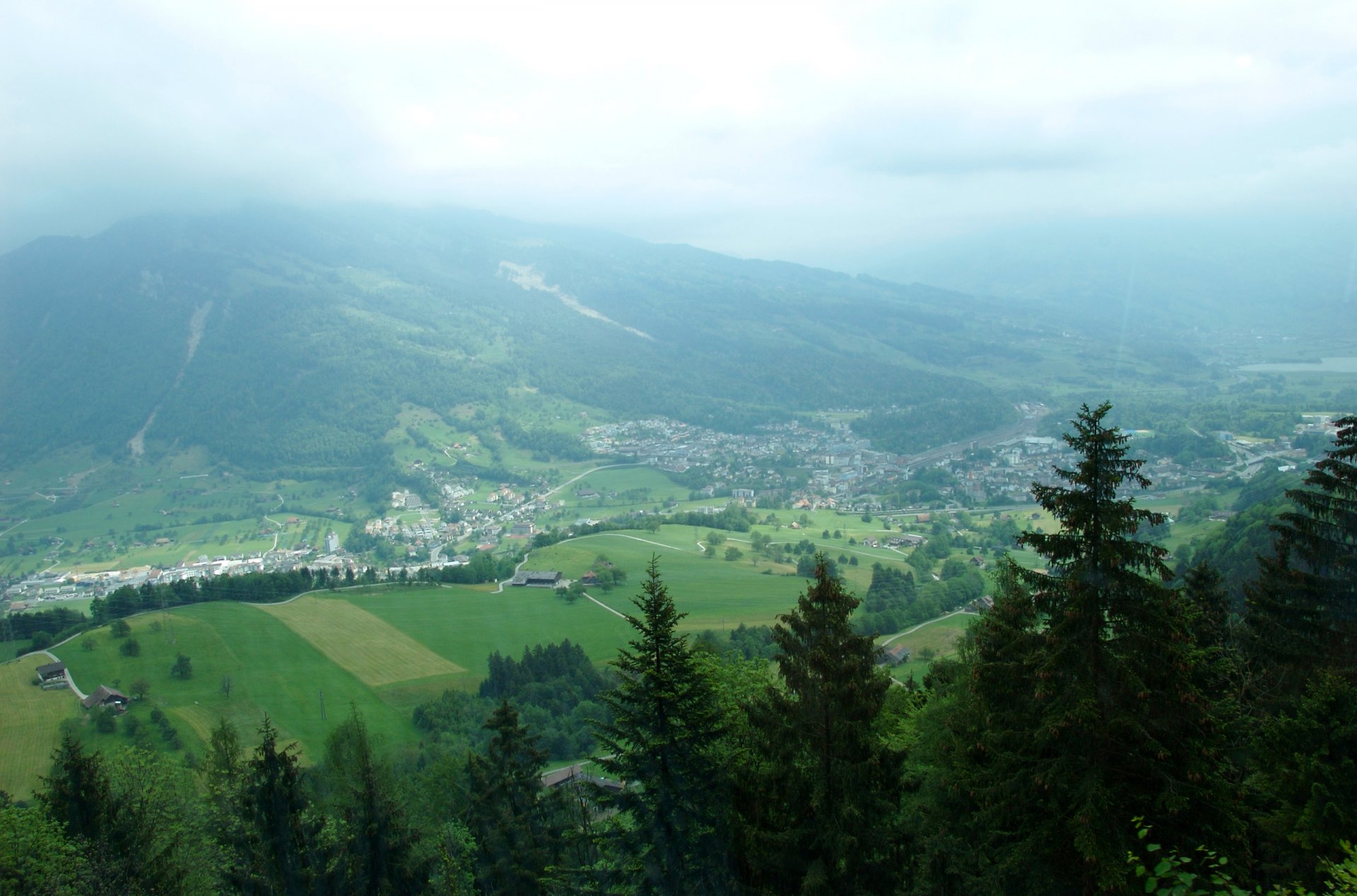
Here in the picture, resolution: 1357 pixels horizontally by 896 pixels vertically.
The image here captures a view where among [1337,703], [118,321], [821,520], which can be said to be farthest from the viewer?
[118,321]

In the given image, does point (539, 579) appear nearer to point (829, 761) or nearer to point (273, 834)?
point (273, 834)

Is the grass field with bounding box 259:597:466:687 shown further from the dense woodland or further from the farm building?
the farm building

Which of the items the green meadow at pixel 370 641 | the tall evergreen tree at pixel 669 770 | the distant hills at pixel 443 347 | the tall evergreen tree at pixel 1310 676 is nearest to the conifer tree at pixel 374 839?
the tall evergreen tree at pixel 669 770

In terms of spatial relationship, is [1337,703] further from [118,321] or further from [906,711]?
[118,321]

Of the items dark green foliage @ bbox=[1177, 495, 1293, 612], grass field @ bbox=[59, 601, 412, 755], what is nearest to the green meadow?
grass field @ bbox=[59, 601, 412, 755]

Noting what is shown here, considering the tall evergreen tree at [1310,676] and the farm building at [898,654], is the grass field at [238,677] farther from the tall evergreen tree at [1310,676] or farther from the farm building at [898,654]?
the tall evergreen tree at [1310,676]

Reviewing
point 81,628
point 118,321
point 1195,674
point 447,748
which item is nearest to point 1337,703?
point 1195,674

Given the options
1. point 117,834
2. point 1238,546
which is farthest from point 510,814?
point 1238,546
